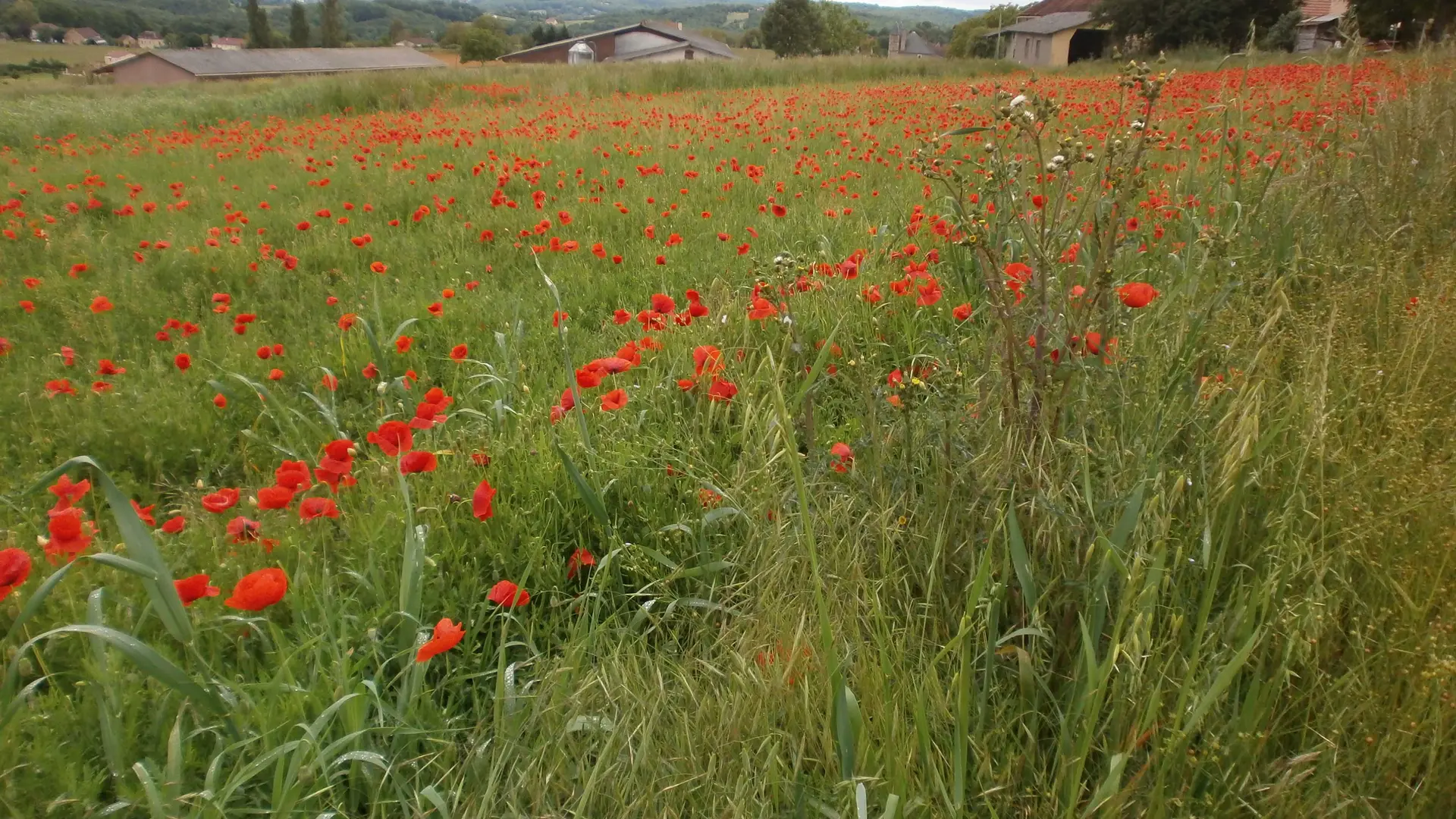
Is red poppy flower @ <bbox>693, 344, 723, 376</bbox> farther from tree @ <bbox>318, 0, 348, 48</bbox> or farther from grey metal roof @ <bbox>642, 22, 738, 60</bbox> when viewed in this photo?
tree @ <bbox>318, 0, 348, 48</bbox>

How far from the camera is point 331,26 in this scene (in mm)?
76750

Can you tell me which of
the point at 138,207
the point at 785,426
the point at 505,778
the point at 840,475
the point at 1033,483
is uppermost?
the point at 138,207

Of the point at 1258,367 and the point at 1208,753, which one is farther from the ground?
the point at 1258,367

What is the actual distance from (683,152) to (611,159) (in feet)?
2.10

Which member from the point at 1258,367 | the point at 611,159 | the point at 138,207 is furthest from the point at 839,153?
the point at 138,207

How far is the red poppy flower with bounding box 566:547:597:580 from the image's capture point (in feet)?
5.54

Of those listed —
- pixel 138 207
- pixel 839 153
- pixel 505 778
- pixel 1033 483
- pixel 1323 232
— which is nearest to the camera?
pixel 505 778

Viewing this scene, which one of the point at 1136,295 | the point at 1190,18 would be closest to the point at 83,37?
the point at 1190,18

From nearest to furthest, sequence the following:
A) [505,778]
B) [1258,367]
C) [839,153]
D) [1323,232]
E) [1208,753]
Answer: [1208,753] < [505,778] < [1258,367] < [1323,232] < [839,153]

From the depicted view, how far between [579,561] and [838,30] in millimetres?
86479

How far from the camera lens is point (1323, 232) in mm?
2742

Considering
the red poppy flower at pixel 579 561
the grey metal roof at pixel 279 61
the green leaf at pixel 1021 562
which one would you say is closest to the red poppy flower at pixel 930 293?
the green leaf at pixel 1021 562

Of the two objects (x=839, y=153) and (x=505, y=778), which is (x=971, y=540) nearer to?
(x=505, y=778)

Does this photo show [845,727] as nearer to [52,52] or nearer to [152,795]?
[152,795]
